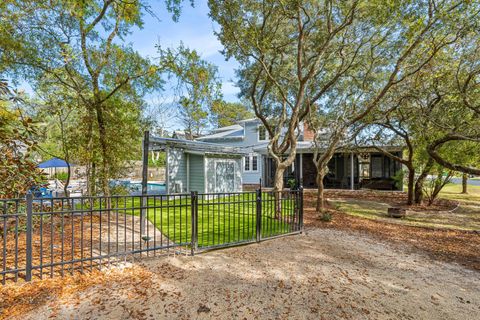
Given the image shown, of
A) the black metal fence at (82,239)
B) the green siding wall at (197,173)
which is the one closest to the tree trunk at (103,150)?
the black metal fence at (82,239)

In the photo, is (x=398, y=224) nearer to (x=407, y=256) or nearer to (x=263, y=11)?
(x=407, y=256)

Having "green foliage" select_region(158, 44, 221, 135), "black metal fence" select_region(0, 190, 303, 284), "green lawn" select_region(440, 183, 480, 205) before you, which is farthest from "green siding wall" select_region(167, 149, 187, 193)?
"green lawn" select_region(440, 183, 480, 205)

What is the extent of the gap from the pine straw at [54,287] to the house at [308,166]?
14.4 metres

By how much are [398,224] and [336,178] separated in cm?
1191

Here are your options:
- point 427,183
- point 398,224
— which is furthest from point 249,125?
point 398,224

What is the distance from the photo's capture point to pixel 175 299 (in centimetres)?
338

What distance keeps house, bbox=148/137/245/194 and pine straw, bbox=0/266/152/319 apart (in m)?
8.62

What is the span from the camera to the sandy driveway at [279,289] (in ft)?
10.2

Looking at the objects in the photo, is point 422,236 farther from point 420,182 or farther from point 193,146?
point 193,146

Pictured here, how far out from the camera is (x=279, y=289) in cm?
371

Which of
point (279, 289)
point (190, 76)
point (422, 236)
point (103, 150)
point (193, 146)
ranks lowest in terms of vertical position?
point (422, 236)

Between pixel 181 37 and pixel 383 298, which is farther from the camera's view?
pixel 181 37

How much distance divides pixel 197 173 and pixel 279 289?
1033 cm

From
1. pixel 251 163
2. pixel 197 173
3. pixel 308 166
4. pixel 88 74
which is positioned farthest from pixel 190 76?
pixel 308 166
